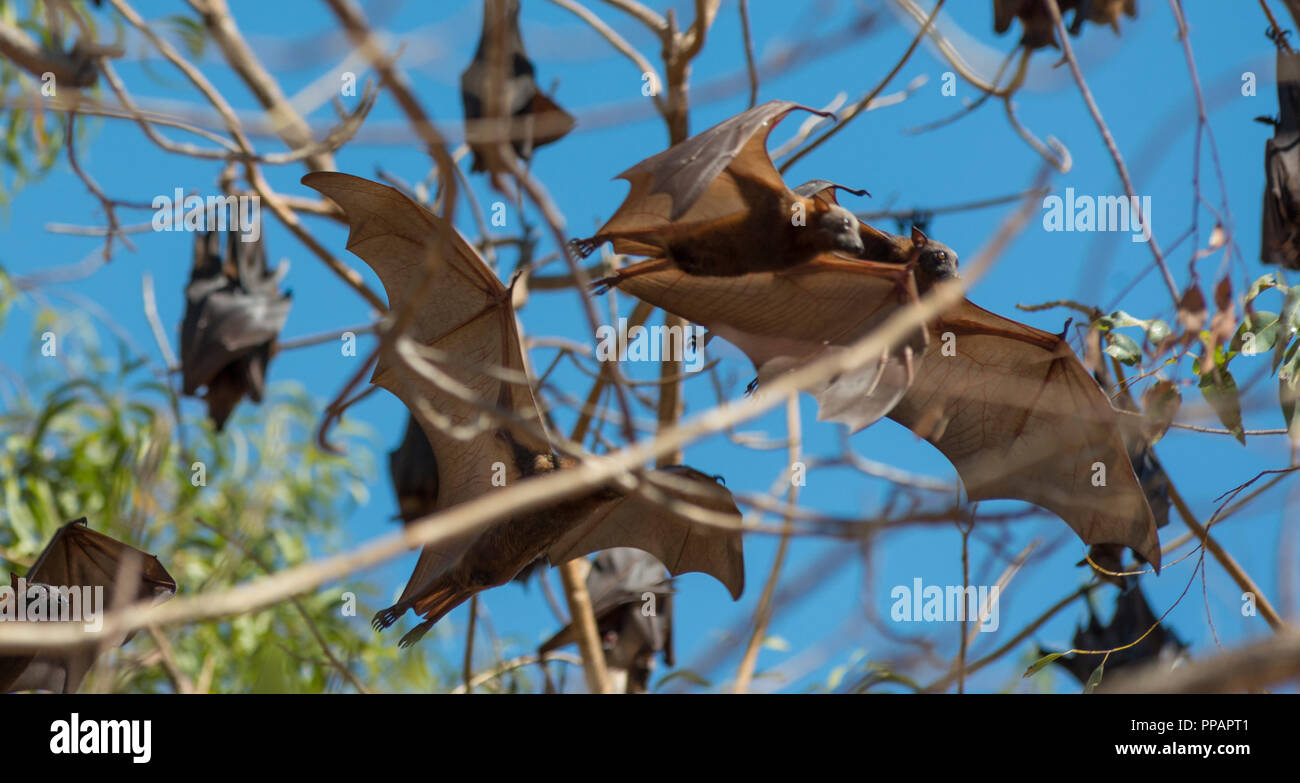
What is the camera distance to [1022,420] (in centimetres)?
281

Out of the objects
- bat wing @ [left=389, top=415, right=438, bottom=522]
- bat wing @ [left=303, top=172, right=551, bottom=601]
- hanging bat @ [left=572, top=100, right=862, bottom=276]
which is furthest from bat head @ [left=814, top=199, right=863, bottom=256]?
bat wing @ [left=389, top=415, right=438, bottom=522]

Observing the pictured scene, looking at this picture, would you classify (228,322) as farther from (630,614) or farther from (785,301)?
(785,301)

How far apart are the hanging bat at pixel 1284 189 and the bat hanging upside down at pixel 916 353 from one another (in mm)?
1374

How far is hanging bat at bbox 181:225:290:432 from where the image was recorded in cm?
485

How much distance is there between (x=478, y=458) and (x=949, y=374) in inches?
42.7

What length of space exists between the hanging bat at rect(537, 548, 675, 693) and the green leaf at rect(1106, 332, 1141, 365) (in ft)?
5.84

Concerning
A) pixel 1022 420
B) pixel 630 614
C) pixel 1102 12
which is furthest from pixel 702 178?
pixel 1102 12

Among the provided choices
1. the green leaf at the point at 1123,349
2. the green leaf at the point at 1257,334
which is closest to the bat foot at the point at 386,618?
the green leaf at the point at 1123,349

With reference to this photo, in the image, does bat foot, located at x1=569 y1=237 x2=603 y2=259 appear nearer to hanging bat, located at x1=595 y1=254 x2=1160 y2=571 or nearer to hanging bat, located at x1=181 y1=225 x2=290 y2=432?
hanging bat, located at x1=595 y1=254 x2=1160 y2=571

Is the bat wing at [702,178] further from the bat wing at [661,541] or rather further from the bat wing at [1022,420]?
the bat wing at [661,541]

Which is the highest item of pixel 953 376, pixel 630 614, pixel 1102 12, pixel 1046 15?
pixel 1102 12
